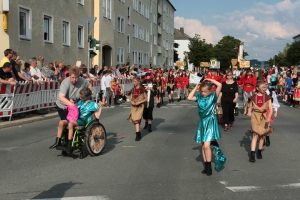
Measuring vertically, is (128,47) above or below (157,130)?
above

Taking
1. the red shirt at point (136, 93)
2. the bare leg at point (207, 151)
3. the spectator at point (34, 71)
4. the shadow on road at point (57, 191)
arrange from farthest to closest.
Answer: the spectator at point (34, 71)
the red shirt at point (136, 93)
the bare leg at point (207, 151)
the shadow on road at point (57, 191)

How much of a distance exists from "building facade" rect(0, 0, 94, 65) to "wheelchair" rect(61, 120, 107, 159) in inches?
419

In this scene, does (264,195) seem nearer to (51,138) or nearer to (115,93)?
(51,138)

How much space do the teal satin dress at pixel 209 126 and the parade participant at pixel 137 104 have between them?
3.34m

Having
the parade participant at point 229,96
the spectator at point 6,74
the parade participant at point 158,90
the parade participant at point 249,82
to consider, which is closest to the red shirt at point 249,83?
the parade participant at point 249,82

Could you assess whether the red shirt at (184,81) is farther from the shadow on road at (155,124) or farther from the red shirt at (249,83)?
the shadow on road at (155,124)

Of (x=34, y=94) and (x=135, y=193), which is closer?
(x=135, y=193)

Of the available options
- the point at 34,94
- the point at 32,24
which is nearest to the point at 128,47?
the point at 32,24

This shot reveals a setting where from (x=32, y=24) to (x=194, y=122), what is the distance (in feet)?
39.4

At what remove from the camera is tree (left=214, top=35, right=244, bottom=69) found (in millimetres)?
134625

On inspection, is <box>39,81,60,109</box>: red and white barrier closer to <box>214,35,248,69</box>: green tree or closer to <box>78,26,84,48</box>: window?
<box>78,26,84,48</box>: window

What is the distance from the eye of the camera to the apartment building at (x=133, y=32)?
114ft

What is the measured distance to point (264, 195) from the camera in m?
5.39

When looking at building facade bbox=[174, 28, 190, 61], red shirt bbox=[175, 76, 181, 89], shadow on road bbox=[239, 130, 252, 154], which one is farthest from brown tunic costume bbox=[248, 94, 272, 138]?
building facade bbox=[174, 28, 190, 61]
